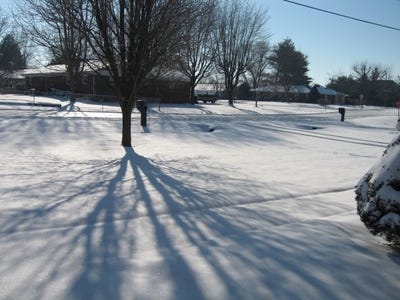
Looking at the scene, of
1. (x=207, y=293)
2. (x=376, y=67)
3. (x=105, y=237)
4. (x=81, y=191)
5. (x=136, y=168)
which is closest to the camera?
(x=207, y=293)

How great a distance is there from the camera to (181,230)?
5.80 metres

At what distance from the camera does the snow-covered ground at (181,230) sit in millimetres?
3936

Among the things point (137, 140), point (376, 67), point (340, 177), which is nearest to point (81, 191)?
point (340, 177)

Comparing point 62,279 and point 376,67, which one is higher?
point 376,67

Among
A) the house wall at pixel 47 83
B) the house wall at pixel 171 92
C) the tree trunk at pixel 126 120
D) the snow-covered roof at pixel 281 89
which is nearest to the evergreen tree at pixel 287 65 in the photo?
the snow-covered roof at pixel 281 89

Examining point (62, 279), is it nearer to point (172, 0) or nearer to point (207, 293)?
point (207, 293)

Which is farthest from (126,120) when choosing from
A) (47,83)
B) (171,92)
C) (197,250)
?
(47,83)

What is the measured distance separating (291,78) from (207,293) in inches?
4107

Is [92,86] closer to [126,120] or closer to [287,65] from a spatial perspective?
[126,120]

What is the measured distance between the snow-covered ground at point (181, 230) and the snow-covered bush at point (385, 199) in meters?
0.35

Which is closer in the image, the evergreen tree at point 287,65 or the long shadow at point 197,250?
the long shadow at point 197,250

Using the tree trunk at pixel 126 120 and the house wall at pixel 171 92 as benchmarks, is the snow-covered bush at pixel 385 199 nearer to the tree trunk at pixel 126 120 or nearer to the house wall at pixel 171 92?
the tree trunk at pixel 126 120

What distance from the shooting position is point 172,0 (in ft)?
39.3

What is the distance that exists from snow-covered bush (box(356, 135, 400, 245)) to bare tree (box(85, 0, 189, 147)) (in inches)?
337
